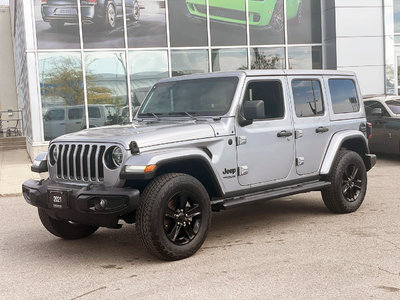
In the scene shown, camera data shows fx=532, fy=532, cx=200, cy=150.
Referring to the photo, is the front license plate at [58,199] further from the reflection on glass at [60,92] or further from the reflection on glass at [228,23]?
the reflection on glass at [228,23]

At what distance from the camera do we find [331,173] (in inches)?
269

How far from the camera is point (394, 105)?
483 inches

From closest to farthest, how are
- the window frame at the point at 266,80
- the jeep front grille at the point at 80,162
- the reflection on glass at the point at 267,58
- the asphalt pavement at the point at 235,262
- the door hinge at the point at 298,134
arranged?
1. the asphalt pavement at the point at 235,262
2. the jeep front grille at the point at 80,162
3. the window frame at the point at 266,80
4. the door hinge at the point at 298,134
5. the reflection on glass at the point at 267,58

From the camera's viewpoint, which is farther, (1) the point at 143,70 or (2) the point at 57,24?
(1) the point at 143,70

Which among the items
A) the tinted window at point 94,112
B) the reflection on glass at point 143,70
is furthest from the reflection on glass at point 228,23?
the tinted window at point 94,112

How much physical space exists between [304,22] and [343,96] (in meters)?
10.6

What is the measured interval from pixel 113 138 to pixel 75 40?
36.3ft

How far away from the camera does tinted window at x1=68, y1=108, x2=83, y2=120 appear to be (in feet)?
50.8

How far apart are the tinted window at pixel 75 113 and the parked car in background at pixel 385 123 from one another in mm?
8033

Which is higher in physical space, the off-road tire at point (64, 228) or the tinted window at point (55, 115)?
the tinted window at point (55, 115)

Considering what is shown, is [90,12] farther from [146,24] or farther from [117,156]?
[117,156]

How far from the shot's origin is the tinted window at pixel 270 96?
6242 millimetres

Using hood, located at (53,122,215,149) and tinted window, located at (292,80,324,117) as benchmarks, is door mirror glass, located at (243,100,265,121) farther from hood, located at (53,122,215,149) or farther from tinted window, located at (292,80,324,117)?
tinted window, located at (292,80,324,117)

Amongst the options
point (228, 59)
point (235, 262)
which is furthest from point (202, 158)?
point (228, 59)
